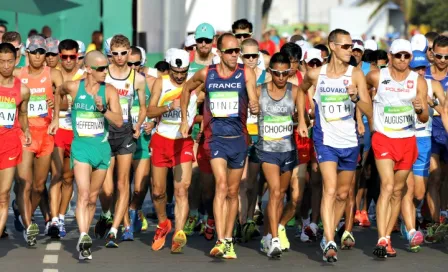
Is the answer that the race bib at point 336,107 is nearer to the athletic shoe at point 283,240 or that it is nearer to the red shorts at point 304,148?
the red shorts at point 304,148

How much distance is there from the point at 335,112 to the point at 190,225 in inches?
102

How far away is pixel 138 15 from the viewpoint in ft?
105

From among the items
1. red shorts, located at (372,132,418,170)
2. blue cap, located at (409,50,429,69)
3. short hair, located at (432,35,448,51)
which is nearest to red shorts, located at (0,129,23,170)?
red shorts, located at (372,132,418,170)

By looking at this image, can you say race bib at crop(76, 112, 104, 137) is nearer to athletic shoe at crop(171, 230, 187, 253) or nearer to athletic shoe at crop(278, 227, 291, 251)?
athletic shoe at crop(171, 230, 187, 253)

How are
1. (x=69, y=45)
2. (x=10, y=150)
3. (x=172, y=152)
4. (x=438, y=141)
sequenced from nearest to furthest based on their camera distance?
(x=10, y=150), (x=172, y=152), (x=438, y=141), (x=69, y=45)

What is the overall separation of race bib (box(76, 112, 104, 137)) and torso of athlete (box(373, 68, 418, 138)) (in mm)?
2732

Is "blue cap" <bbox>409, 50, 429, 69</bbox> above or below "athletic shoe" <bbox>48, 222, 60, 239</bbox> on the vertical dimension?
above

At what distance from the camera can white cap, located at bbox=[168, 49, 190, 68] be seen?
557 inches

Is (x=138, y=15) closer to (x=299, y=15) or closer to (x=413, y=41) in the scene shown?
(x=413, y=41)

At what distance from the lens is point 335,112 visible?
13.8 m

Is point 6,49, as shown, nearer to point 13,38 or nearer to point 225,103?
point 225,103

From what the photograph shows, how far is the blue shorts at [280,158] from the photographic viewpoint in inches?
550

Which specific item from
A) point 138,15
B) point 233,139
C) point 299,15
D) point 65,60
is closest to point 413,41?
point 233,139

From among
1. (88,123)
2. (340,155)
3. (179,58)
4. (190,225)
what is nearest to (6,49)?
(88,123)
